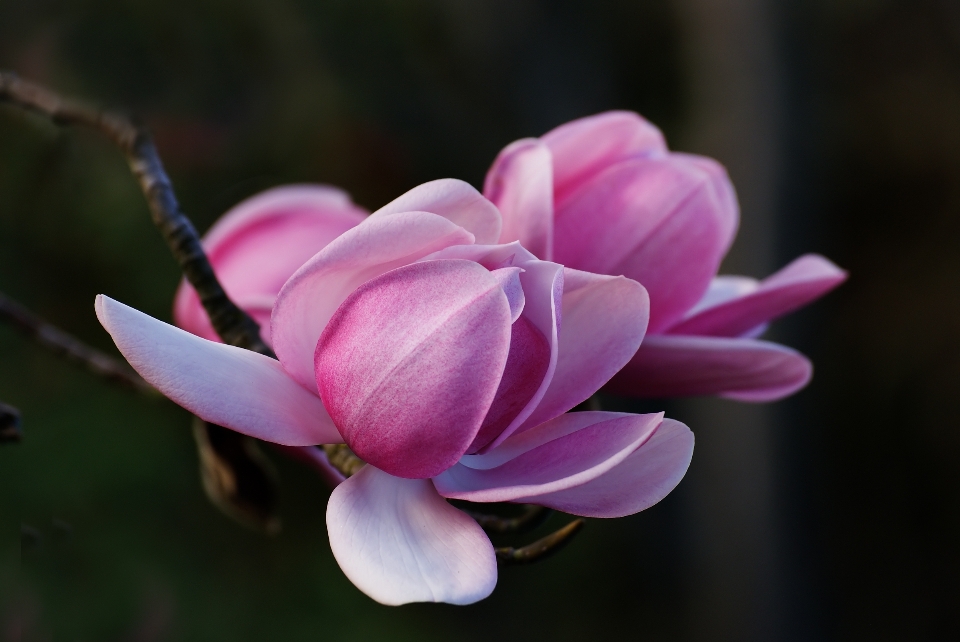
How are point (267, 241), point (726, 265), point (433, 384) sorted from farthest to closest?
1. point (726, 265)
2. point (267, 241)
3. point (433, 384)

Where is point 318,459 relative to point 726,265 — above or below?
above

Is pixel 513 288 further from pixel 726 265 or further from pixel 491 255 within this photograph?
pixel 726 265

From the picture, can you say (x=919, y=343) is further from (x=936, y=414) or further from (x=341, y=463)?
(x=341, y=463)

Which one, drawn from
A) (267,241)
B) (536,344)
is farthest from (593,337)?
(267,241)

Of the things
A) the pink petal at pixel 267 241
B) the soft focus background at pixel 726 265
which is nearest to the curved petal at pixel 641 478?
the pink petal at pixel 267 241

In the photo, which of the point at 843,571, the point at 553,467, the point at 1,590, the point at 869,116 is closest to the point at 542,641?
the point at 843,571
